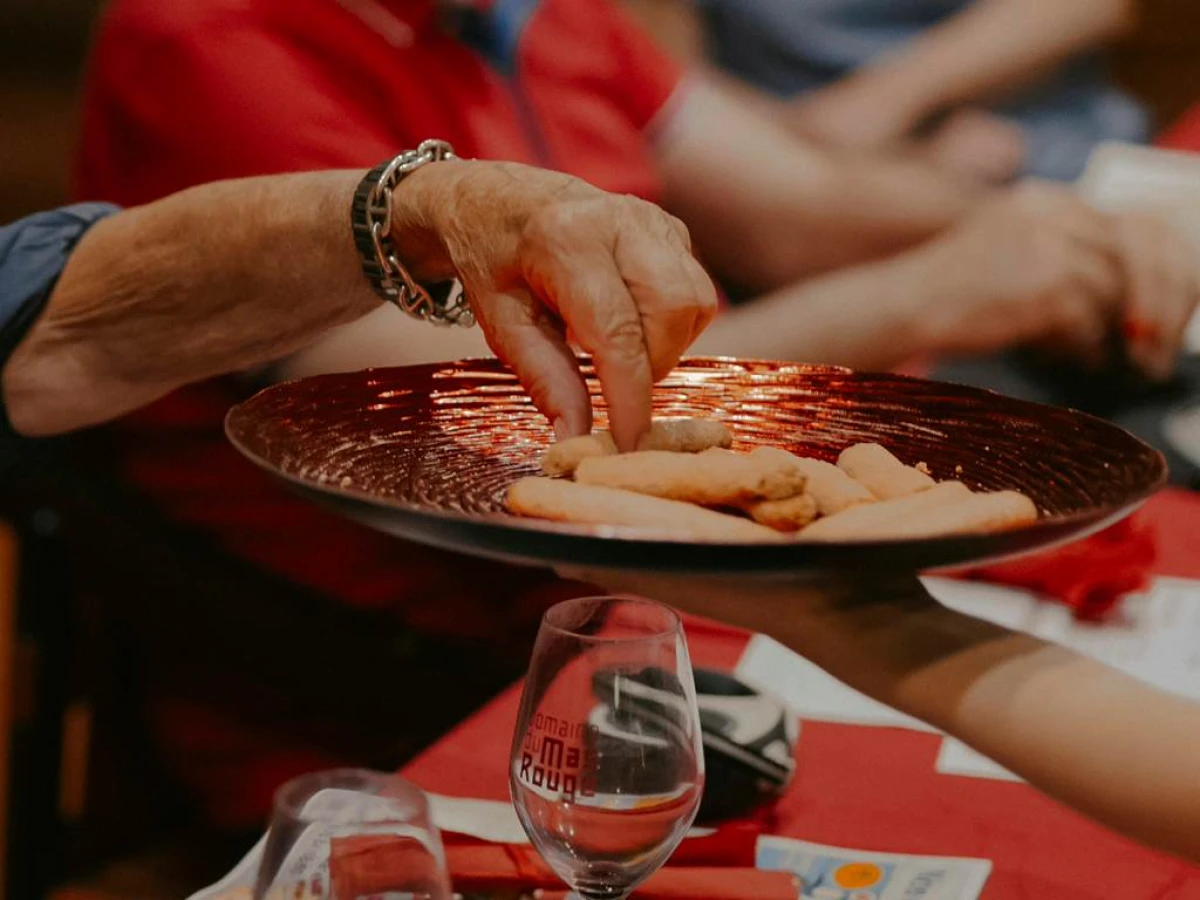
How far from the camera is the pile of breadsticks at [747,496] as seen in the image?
0.64 metres

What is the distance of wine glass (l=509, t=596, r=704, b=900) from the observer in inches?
24.7

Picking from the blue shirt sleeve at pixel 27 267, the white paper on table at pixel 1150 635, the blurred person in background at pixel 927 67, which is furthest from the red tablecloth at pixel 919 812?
the blurred person in background at pixel 927 67

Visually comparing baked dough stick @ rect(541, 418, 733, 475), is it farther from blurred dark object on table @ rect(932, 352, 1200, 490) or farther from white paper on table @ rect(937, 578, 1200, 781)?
blurred dark object on table @ rect(932, 352, 1200, 490)

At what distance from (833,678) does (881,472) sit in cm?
21

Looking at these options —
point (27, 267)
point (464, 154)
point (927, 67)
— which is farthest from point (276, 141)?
point (927, 67)

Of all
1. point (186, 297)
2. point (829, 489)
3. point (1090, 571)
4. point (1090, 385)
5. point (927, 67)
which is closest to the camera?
point (829, 489)

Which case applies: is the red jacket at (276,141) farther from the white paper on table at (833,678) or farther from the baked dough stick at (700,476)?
the baked dough stick at (700,476)

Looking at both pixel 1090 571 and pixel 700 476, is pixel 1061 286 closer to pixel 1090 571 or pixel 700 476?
pixel 1090 571

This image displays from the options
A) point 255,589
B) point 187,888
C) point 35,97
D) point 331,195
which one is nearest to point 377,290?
point 331,195

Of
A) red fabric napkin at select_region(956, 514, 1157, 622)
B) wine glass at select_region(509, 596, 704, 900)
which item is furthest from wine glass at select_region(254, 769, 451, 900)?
red fabric napkin at select_region(956, 514, 1157, 622)

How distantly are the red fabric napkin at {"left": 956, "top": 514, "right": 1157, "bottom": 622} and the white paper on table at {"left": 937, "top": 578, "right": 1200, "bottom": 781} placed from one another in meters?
0.01

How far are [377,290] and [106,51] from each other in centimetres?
64

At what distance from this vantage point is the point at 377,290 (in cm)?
95

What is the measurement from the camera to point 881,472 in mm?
745
